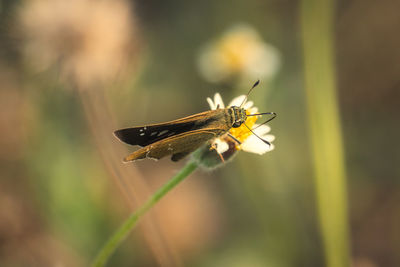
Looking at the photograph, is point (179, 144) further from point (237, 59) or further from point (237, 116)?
point (237, 59)

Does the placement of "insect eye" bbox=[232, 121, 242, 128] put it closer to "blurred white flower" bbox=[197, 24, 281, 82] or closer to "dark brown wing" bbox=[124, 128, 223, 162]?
"dark brown wing" bbox=[124, 128, 223, 162]

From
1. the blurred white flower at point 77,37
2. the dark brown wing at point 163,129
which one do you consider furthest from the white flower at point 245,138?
the blurred white flower at point 77,37

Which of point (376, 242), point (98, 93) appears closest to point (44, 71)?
point (98, 93)

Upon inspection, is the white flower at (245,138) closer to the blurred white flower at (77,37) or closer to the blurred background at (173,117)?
the blurred background at (173,117)

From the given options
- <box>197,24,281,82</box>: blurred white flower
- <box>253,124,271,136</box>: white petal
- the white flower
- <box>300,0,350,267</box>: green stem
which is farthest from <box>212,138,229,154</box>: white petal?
<box>197,24,281,82</box>: blurred white flower

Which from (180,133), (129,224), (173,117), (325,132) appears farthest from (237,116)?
(173,117)

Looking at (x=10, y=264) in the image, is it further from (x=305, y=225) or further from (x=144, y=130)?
(x=305, y=225)
